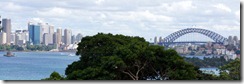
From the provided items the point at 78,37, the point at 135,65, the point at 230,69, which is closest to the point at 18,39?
the point at 78,37

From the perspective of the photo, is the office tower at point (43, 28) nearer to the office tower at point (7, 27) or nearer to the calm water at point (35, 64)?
the office tower at point (7, 27)

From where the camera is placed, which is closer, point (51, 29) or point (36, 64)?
point (51, 29)

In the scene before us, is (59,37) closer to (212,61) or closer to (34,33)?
(34,33)

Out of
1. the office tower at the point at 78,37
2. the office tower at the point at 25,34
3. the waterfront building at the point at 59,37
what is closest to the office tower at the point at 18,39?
the office tower at the point at 25,34

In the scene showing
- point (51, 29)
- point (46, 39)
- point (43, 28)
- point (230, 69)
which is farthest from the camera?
point (230, 69)

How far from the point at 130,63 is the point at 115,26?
0.75 metres

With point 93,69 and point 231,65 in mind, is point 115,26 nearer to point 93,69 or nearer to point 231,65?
point 93,69

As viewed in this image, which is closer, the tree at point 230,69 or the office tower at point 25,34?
the office tower at point 25,34

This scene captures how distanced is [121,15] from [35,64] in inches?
213

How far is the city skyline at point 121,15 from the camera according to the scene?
6047 mm

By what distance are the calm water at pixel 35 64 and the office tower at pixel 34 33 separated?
5.15 ft

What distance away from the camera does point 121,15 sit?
6.38 meters

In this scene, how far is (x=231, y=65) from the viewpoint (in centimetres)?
872

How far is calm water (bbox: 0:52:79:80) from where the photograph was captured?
9406 mm
